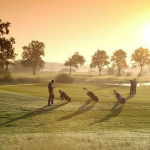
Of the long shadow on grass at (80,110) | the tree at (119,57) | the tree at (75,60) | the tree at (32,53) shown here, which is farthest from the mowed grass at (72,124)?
the tree at (119,57)

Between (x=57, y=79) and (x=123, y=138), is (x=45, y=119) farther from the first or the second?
(x=57, y=79)

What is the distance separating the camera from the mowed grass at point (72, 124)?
10.2 meters

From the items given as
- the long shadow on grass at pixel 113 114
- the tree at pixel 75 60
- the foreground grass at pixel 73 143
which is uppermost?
the tree at pixel 75 60

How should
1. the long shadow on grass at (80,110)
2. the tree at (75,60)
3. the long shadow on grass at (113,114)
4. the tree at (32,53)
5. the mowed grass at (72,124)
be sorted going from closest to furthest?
the mowed grass at (72,124) < the long shadow on grass at (113,114) < the long shadow on grass at (80,110) < the tree at (32,53) < the tree at (75,60)

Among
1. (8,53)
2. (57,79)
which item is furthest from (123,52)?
(8,53)

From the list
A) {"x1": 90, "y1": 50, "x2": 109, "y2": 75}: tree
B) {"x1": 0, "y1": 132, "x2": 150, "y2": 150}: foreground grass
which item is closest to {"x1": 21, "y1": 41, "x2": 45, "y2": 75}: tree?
{"x1": 90, "y1": 50, "x2": 109, "y2": 75}: tree

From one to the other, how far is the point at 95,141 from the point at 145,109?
10.8 meters

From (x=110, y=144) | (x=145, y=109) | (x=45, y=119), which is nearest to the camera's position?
(x=110, y=144)

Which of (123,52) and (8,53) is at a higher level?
(123,52)

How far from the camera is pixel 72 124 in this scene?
15156 mm

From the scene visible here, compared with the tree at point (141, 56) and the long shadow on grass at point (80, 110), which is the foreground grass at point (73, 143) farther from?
the tree at point (141, 56)

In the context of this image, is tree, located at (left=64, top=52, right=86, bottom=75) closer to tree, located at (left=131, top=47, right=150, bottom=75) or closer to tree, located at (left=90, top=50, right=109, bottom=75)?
tree, located at (left=90, top=50, right=109, bottom=75)

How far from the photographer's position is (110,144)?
998 centimetres

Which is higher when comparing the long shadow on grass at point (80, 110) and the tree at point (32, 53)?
the tree at point (32, 53)
